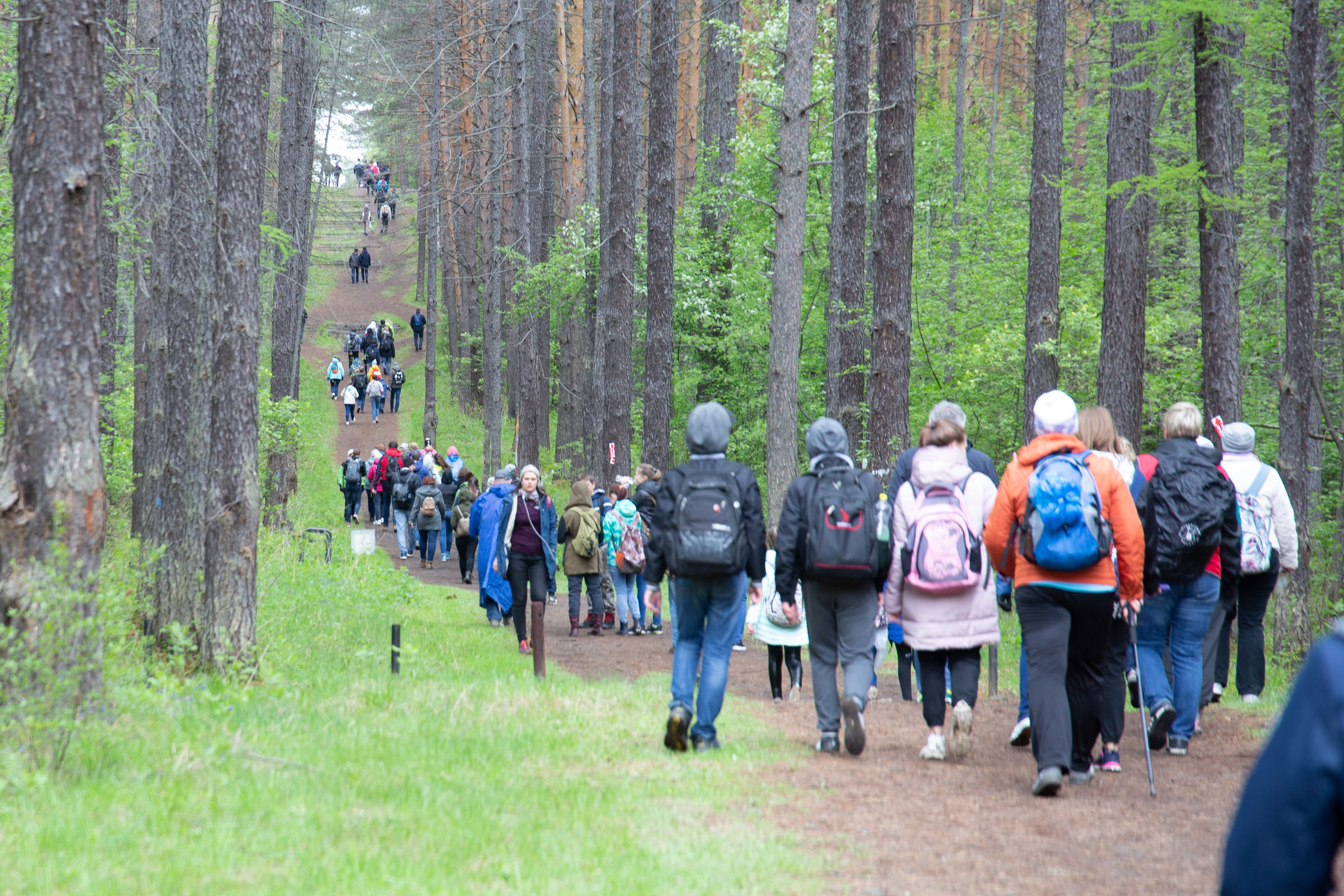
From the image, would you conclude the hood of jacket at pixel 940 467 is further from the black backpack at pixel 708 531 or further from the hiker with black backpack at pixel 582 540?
the hiker with black backpack at pixel 582 540

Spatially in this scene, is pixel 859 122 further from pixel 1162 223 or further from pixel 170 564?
pixel 170 564

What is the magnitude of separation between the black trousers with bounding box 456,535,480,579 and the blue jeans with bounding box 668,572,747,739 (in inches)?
518

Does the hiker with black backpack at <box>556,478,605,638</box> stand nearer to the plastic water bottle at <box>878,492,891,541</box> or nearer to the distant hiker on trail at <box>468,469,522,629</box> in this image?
the distant hiker on trail at <box>468,469,522,629</box>

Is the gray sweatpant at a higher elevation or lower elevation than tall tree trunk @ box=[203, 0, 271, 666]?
lower

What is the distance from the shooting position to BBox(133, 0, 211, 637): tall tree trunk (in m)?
9.64

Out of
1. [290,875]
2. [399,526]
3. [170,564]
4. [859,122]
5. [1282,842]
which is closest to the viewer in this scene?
[1282,842]

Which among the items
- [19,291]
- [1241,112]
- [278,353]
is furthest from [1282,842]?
[278,353]

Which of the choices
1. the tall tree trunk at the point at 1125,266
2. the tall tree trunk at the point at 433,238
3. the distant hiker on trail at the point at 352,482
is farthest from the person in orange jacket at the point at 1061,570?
the tall tree trunk at the point at 433,238

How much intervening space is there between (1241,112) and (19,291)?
1596 centimetres

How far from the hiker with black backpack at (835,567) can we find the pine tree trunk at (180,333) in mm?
4437

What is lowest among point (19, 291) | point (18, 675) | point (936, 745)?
point (936, 745)

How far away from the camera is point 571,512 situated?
45.8 ft

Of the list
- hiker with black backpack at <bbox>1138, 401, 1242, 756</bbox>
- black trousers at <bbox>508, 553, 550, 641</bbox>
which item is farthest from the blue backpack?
black trousers at <bbox>508, 553, 550, 641</bbox>

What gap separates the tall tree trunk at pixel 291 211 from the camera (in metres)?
23.1
